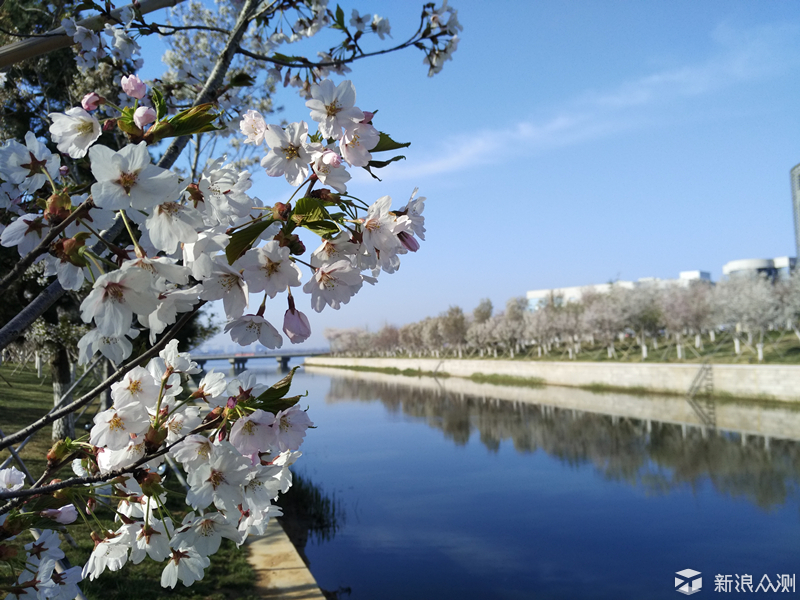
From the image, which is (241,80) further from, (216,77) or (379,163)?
(379,163)

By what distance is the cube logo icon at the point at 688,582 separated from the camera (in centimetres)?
679

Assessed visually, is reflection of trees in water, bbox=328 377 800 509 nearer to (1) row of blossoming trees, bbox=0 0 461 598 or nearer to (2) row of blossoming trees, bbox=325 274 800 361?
(2) row of blossoming trees, bbox=325 274 800 361

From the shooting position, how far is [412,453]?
46.9 feet

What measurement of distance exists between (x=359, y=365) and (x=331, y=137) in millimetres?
53621

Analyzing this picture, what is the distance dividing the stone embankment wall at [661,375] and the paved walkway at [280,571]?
1761cm

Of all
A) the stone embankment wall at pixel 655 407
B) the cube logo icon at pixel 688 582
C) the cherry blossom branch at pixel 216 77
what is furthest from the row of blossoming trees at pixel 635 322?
the cherry blossom branch at pixel 216 77

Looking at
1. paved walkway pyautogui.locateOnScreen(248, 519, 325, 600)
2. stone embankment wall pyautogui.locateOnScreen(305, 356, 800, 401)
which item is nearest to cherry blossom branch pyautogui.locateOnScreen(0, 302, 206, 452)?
paved walkway pyautogui.locateOnScreen(248, 519, 325, 600)

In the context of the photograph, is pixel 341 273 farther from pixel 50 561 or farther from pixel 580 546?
pixel 580 546

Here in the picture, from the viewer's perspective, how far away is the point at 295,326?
0.90 metres

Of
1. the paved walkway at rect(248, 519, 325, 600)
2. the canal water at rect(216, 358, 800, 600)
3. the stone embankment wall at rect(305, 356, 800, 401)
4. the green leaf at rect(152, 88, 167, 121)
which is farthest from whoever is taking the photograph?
the stone embankment wall at rect(305, 356, 800, 401)

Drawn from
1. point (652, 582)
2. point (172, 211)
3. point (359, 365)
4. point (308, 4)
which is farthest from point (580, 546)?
point (359, 365)

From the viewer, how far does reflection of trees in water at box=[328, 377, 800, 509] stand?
10594 mm

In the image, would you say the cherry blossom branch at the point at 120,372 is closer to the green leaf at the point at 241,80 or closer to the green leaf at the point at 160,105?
the green leaf at the point at 160,105

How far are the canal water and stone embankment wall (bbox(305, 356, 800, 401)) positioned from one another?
79 cm
